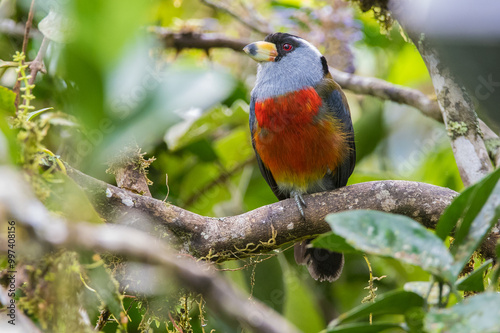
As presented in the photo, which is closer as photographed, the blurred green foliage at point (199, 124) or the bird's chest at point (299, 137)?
the blurred green foliage at point (199, 124)

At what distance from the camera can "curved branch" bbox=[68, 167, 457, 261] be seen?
192 centimetres

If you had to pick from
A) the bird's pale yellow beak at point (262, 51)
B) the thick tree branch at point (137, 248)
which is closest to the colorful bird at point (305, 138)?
the bird's pale yellow beak at point (262, 51)

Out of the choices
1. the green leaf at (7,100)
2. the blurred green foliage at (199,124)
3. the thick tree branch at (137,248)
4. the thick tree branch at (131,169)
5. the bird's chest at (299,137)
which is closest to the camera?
the thick tree branch at (137,248)

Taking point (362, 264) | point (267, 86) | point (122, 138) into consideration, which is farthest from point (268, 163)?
point (122, 138)

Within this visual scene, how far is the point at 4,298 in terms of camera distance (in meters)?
1.06

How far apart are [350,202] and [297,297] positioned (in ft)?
2.94

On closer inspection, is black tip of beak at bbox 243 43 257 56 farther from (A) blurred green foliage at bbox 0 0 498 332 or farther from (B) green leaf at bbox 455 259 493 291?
(B) green leaf at bbox 455 259 493 291

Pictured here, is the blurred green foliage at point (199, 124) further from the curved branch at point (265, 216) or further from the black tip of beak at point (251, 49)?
the black tip of beak at point (251, 49)

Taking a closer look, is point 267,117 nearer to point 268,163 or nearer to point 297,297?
point 268,163

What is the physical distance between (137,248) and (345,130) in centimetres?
201

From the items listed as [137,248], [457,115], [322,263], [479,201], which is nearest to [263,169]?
[322,263]

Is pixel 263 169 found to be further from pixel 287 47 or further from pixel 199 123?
pixel 287 47

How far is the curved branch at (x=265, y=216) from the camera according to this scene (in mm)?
1918

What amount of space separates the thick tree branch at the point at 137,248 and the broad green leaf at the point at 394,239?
0.23 meters
